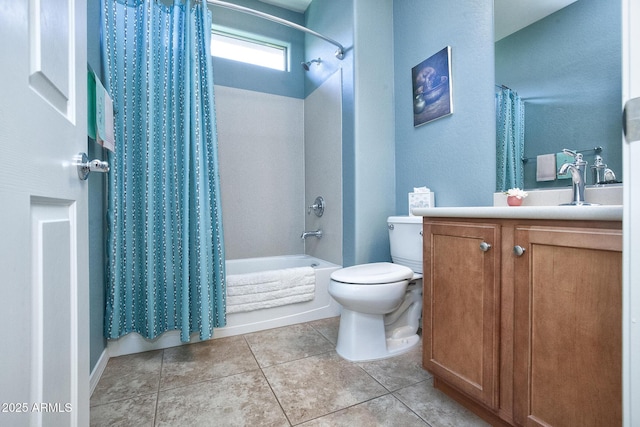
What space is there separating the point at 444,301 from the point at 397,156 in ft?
4.20

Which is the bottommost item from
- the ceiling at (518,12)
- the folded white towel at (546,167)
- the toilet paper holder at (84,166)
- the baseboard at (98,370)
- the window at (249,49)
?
the baseboard at (98,370)

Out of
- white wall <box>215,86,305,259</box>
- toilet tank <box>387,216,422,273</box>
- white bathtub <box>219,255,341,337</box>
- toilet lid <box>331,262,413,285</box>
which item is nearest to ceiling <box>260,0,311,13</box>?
white wall <box>215,86,305,259</box>

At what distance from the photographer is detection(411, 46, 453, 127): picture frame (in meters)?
1.70

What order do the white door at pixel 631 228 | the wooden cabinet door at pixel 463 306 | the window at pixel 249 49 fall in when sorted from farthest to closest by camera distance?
the window at pixel 249 49
the wooden cabinet door at pixel 463 306
the white door at pixel 631 228

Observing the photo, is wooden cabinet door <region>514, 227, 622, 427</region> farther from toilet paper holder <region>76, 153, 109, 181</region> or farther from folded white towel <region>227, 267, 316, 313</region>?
folded white towel <region>227, 267, 316, 313</region>

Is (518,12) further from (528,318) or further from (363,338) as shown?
(363,338)

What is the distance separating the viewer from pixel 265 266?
8.50 ft

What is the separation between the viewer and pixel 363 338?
61.5 inches

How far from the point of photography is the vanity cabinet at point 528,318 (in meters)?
0.71

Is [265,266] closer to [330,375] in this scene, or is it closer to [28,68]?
[330,375]

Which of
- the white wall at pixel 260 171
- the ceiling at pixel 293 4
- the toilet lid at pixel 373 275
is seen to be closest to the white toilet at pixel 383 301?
the toilet lid at pixel 373 275

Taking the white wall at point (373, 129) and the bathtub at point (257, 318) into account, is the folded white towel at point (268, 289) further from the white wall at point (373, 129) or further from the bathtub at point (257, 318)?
the white wall at point (373, 129)

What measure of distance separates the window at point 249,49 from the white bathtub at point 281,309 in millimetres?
1841

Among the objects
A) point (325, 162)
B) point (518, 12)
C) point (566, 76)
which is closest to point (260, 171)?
point (325, 162)
